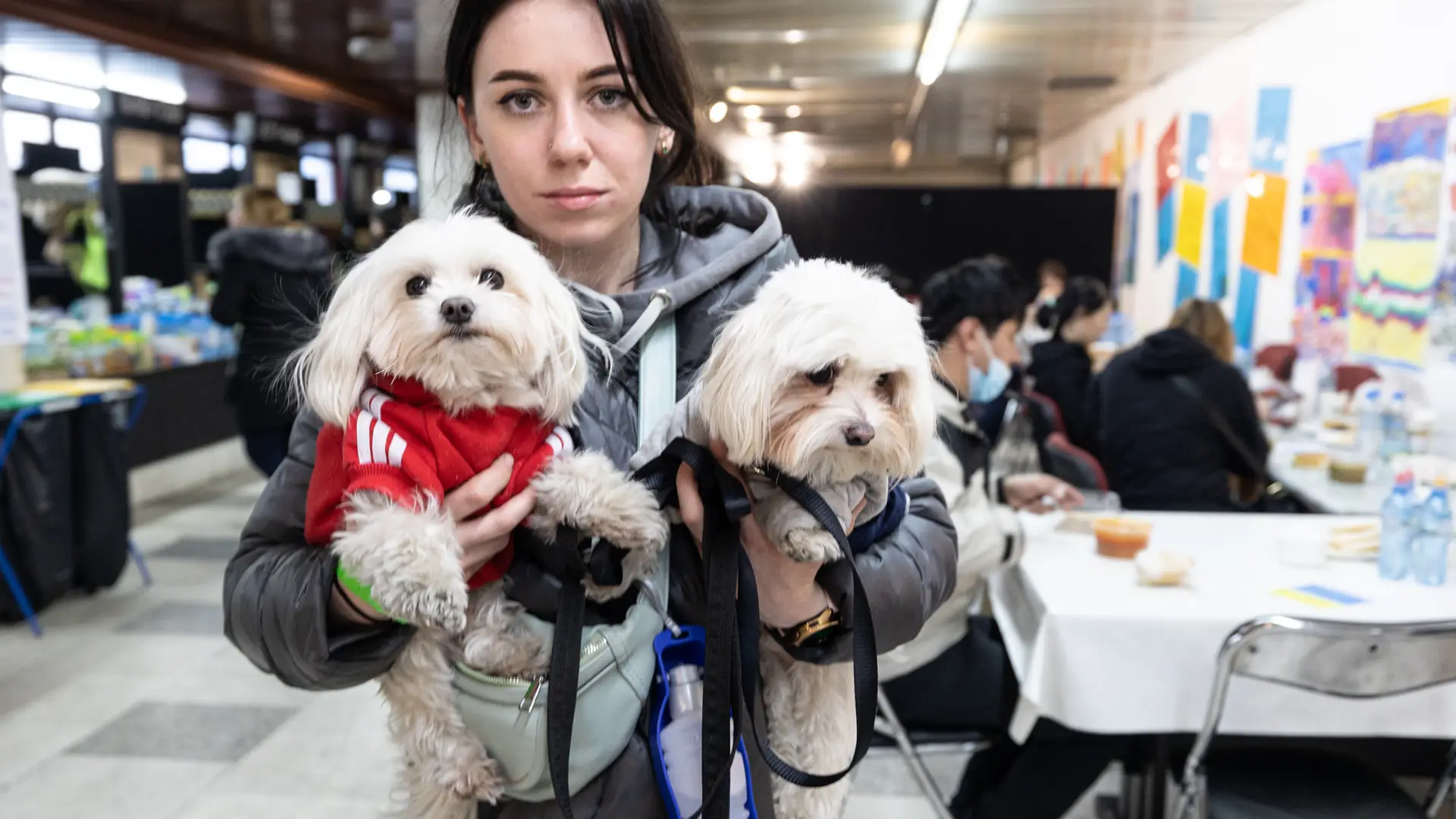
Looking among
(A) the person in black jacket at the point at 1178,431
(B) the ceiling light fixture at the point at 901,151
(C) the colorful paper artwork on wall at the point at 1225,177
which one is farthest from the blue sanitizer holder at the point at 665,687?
(B) the ceiling light fixture at the point at 901,151

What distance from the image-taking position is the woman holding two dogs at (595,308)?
105cm

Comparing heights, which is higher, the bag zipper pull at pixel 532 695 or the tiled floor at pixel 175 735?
the bag zipper pull at pixel 532 695

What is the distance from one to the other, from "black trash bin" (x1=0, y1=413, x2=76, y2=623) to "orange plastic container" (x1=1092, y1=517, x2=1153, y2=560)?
4133mm

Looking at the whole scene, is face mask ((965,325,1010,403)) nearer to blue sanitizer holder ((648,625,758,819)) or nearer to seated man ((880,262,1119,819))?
seated man ((880,262,1119,819))

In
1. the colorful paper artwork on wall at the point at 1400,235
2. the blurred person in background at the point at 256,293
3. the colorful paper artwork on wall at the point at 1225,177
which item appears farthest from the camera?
the colorful paper artwork on wall at the point at 1225,177

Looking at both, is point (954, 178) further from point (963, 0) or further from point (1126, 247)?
point (963, 0)

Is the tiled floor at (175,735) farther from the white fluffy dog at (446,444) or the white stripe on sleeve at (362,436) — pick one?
the white stripe on sleeve at (362,436)

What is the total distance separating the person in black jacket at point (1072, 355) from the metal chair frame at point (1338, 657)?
2.97 meters

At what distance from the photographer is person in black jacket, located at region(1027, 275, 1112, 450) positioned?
4.98 m

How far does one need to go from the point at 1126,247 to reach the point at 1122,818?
26.6 ft

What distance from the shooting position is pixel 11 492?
4156 millimetres

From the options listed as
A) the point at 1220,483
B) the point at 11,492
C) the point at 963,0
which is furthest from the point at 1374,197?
the point at 11,492

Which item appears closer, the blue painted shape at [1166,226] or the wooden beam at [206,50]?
the wooden beam at [206,50]

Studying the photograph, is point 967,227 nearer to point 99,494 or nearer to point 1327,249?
point 1327,249
